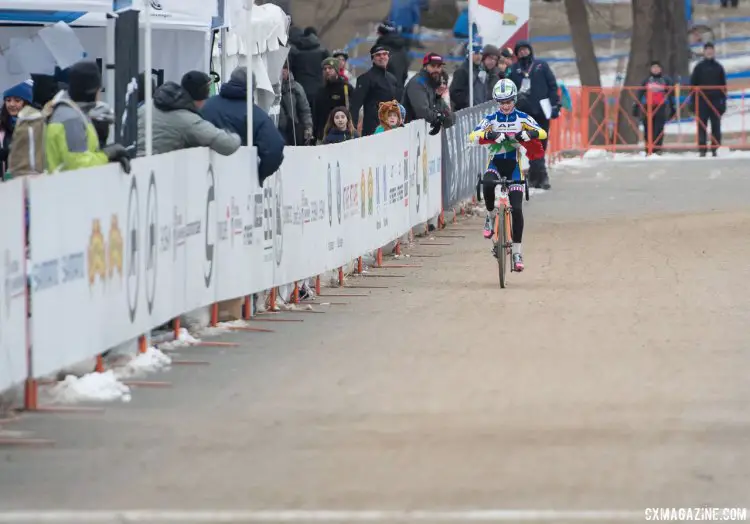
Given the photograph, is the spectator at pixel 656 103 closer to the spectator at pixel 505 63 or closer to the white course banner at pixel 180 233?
the spectator at pixel 505 63

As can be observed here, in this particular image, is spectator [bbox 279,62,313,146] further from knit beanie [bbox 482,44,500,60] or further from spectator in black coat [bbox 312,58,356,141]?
knit beanie [bbox 482,44,500,60]

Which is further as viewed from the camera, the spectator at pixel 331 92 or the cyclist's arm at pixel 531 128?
the spectator at pixel 331 92

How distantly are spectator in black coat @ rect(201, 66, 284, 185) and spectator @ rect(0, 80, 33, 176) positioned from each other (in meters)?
2.49

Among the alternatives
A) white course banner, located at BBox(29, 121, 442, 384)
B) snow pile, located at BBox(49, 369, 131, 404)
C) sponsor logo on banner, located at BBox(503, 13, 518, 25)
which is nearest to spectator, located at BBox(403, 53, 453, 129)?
white course banner, located at BBox(29, 121, 442, 384)

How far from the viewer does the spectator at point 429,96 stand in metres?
23.2

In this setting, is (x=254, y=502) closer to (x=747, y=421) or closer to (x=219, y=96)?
(x=747, y=421)

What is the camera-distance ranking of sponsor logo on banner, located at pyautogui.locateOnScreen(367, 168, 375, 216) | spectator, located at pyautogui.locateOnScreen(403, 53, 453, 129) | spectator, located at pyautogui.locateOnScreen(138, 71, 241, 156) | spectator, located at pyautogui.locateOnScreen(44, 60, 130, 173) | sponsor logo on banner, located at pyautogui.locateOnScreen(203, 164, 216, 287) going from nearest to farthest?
spectator, located at pyautogui.locateOnScreen(44, 60, 130, 173), sponsor logo on banner, located at pyautogui.locateOnScreen(203, 164, 216, 287), spectator, located at pyautogui.locateOnScreen(138, 71, 241, 156), sponsor logo on banner, located at pyautogui.locateOnScreen(367, 168, 375, 216), spectator, located at pyautogui.locateOnScreen(403, 53, 453, 129)

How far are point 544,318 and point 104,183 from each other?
4621 millimetres

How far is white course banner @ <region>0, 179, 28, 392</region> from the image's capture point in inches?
390

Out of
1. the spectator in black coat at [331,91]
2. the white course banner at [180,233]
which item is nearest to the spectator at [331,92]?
the spectator in black coat at [331,91]

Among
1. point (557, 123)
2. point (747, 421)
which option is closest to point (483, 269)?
point (747, 421)

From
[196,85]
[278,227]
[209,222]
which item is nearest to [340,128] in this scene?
[278,227]

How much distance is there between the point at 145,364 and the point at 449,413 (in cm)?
263

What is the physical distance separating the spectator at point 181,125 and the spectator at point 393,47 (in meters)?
11.6
